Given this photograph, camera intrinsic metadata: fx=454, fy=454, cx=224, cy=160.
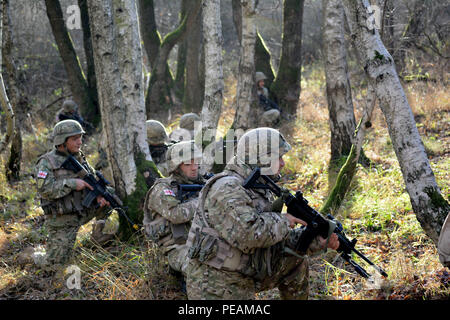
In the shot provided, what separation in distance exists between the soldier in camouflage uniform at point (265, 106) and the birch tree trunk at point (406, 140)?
662 cm

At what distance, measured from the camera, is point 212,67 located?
24.5ft

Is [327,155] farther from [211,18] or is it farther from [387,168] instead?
[211,18]

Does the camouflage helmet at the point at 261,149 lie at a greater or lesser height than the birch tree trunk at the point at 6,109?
greater

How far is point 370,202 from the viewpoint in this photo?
6102 mm

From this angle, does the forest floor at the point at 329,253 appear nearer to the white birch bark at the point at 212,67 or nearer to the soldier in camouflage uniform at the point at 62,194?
the soldier in camouflage uniform at the point at 62,194

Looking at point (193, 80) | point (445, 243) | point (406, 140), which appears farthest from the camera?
point (193, 80)

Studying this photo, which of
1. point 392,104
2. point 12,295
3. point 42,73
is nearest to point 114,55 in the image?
point 12,295

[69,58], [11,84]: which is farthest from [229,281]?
[69,58]

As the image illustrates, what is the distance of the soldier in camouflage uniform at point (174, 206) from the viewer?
4773 millimetres

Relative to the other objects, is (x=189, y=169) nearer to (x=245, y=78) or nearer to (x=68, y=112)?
(x=245, y=78)

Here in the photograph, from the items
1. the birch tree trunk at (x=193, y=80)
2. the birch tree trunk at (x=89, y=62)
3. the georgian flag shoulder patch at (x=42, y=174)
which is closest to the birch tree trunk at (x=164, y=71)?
the birch tree trunk at (x=193, y=80)

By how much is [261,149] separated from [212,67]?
415 centimetres

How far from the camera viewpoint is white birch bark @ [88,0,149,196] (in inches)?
234
